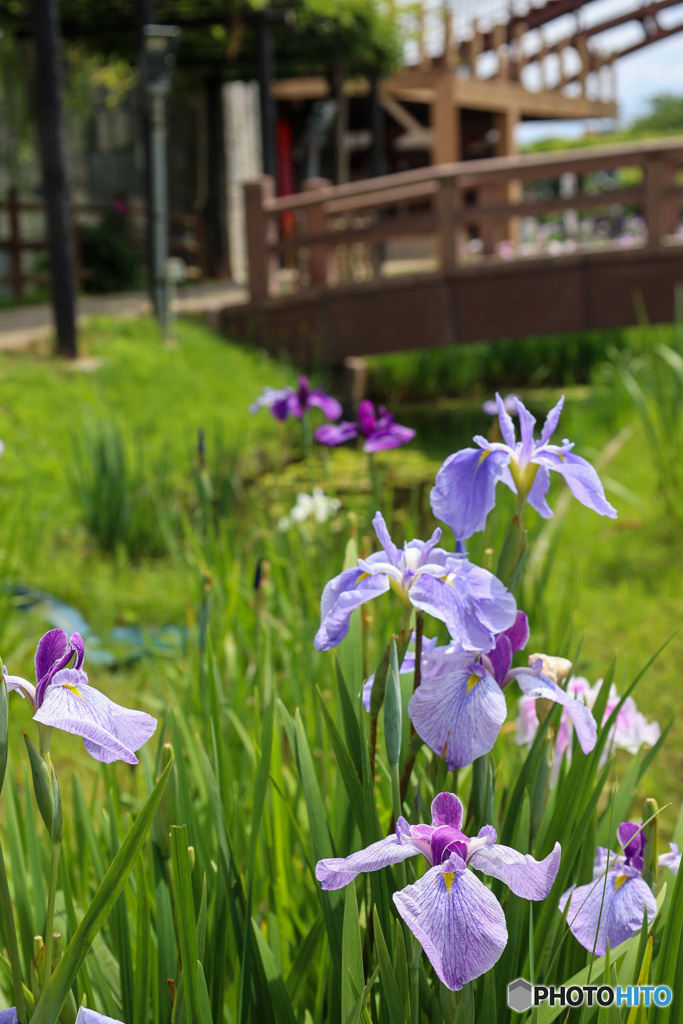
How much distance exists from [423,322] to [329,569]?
20.0 ft

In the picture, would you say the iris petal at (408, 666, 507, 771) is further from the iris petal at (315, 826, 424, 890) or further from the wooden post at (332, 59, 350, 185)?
the wooden post at (332, 59, 350, 185)

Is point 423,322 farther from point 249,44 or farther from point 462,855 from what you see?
point 462,855

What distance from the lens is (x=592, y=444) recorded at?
15.9 feet

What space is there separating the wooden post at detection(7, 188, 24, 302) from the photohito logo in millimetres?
10701

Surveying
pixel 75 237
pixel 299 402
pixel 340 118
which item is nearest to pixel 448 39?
pixel 340 118

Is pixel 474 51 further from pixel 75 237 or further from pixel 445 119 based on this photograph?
pixel 75 237

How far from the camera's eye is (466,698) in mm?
741

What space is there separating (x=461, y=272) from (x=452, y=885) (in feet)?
25.1

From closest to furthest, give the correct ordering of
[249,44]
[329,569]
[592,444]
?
[329,569] → [592,444] → [249,44]

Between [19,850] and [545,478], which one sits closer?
[545,478]

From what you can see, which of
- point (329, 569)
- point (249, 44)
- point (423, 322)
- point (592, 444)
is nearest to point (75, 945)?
point (329, 569)

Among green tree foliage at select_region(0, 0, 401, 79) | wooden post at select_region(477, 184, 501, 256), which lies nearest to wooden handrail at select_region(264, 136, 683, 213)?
wooden post at select_region(477, 184, 501, 256)

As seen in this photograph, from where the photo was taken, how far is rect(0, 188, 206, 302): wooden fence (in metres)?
10.7

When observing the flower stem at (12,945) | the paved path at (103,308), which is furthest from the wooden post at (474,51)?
the flower stem at (12,945)
